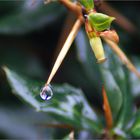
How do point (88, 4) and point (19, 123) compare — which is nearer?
point (88, 4)

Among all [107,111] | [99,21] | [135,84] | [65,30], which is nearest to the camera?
[99,21]

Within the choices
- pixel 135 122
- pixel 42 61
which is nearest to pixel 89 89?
pixel 42 61

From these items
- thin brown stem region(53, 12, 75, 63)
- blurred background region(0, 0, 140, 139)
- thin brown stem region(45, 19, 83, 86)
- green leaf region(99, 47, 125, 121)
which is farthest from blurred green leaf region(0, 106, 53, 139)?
thin brown stem region(45, 19, 83, 86)

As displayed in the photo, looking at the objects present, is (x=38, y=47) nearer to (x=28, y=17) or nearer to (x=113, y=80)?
(x=28, y=17)

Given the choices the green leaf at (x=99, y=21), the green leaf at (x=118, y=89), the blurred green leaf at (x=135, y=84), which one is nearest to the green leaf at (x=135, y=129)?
the green leaf at (x=118, y=89)

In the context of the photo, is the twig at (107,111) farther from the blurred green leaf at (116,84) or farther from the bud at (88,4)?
the bud at (88,4)

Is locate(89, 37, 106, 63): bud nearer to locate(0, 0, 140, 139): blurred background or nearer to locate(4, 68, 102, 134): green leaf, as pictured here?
locate(4, 68, 102, 134): green leaf

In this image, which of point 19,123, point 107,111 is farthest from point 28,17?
point 107,111
